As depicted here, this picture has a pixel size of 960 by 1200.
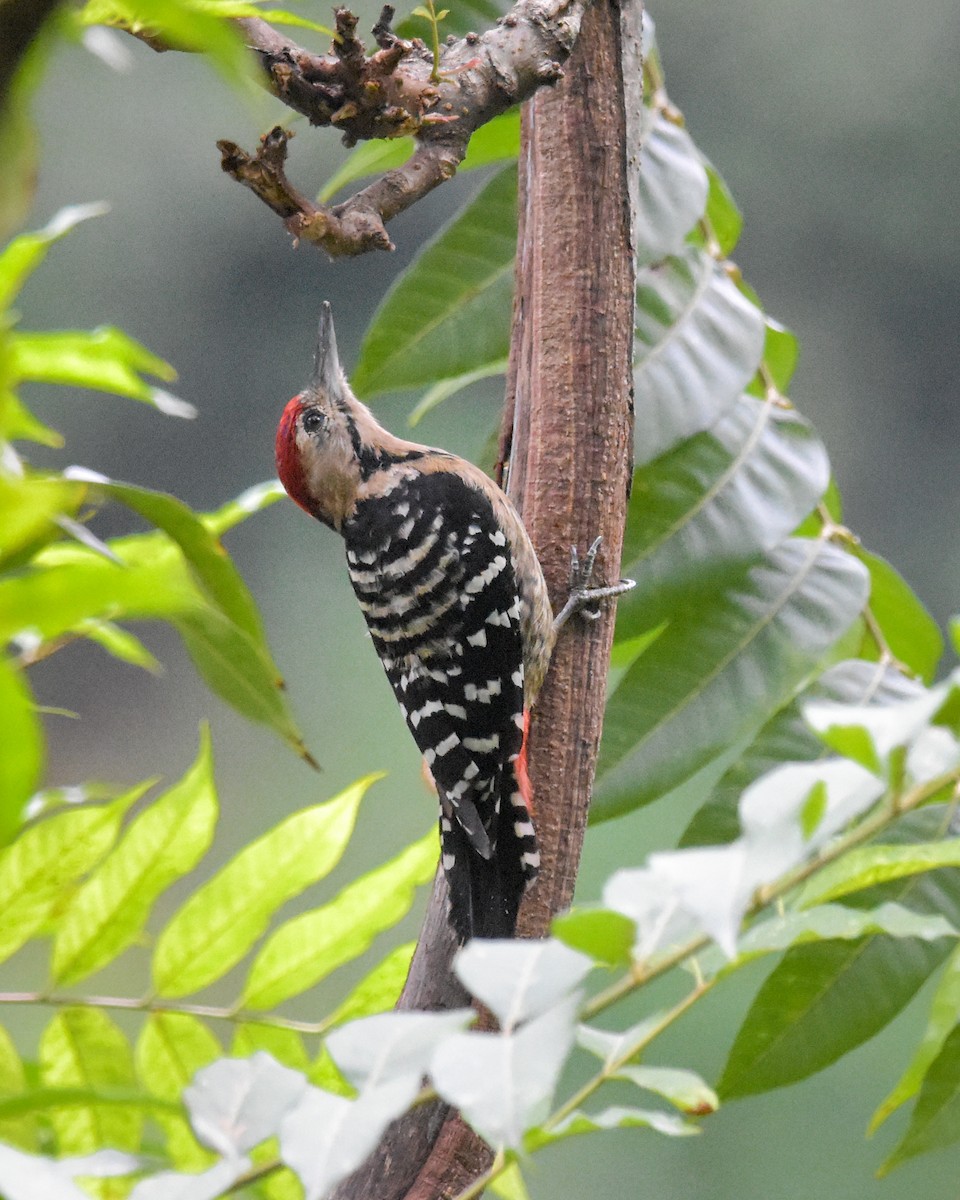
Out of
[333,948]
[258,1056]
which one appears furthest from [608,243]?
[258,1056]

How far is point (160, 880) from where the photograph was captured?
90cm

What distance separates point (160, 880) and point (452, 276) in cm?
77

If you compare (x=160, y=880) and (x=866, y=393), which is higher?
(x=160, y=880)

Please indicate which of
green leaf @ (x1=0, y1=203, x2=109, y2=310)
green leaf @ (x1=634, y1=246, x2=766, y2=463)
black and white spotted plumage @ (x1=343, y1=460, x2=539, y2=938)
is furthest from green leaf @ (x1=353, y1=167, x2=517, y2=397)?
green leaf @ (x1=0, y1=203, x2=109, y2=310)

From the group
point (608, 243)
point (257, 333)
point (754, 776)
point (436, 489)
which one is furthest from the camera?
point (257, 333)

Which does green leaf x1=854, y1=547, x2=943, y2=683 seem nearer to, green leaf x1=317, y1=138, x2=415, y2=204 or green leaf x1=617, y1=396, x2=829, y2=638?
green leaf x1=617, y1=396, x2=829, y2=638

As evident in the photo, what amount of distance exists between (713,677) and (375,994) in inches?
18.3

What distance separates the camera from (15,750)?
282mm

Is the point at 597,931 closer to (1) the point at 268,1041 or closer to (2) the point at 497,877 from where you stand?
(1) the point at 268,1041

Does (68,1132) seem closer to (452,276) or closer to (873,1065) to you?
(452,276)

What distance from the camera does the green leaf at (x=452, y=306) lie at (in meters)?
1.33

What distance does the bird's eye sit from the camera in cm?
187

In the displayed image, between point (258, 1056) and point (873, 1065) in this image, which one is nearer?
point (258, 1056)

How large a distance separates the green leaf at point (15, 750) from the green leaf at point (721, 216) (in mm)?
1312
